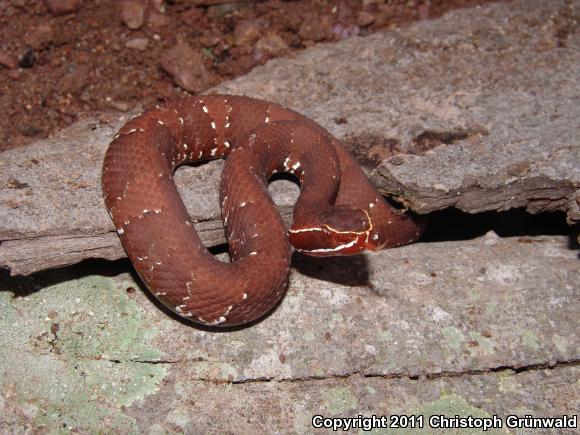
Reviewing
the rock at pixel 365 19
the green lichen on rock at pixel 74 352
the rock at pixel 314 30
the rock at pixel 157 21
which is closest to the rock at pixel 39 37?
the rock at pixel 157 21

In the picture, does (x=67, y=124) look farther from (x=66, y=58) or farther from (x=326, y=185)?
(x=326, y=185)

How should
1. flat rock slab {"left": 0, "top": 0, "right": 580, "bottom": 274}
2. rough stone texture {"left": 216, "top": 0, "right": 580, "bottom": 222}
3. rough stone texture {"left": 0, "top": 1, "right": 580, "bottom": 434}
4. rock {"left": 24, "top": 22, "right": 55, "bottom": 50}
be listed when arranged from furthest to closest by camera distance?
rock {"left": 24, "top": 22, "right": 55, "bottom": 50}, rough stone texture {"left": 216, "top": 0, "right": 580, "bottom": 222}, flat rock slab {"left": 0, "top": 0, "right": 580, "bottom": 274}, rough stone texture {"left": 0, "top": 1, "right": 580, "bottom": 434}

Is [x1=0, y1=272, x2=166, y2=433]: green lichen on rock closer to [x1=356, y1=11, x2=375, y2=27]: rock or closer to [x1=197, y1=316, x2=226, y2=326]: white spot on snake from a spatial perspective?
[x1=197, y1=316, x2=226, y2=326]: white spot on snake

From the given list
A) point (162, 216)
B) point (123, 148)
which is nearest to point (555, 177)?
point (162, 216)

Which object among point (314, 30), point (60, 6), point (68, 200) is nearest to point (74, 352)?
point (68, 200)

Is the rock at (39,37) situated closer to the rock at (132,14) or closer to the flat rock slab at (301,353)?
the rock at (132,14)

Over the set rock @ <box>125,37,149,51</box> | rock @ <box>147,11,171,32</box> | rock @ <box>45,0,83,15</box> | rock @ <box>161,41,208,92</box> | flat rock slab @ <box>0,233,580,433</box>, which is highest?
rock @ <box>45,0,83,15</box>

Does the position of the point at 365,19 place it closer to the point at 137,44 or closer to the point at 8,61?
the point at 137,44

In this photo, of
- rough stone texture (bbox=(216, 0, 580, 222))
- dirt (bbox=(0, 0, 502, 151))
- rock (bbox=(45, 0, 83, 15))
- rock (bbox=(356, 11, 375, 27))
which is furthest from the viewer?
rock (bbox=(356, 11, 375, 27))

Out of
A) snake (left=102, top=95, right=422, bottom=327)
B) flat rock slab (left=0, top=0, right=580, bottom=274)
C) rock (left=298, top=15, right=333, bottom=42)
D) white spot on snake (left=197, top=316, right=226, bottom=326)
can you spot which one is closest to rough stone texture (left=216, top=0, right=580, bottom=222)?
flat rock slab (left=0, top=0, right=580, bottom=274)
